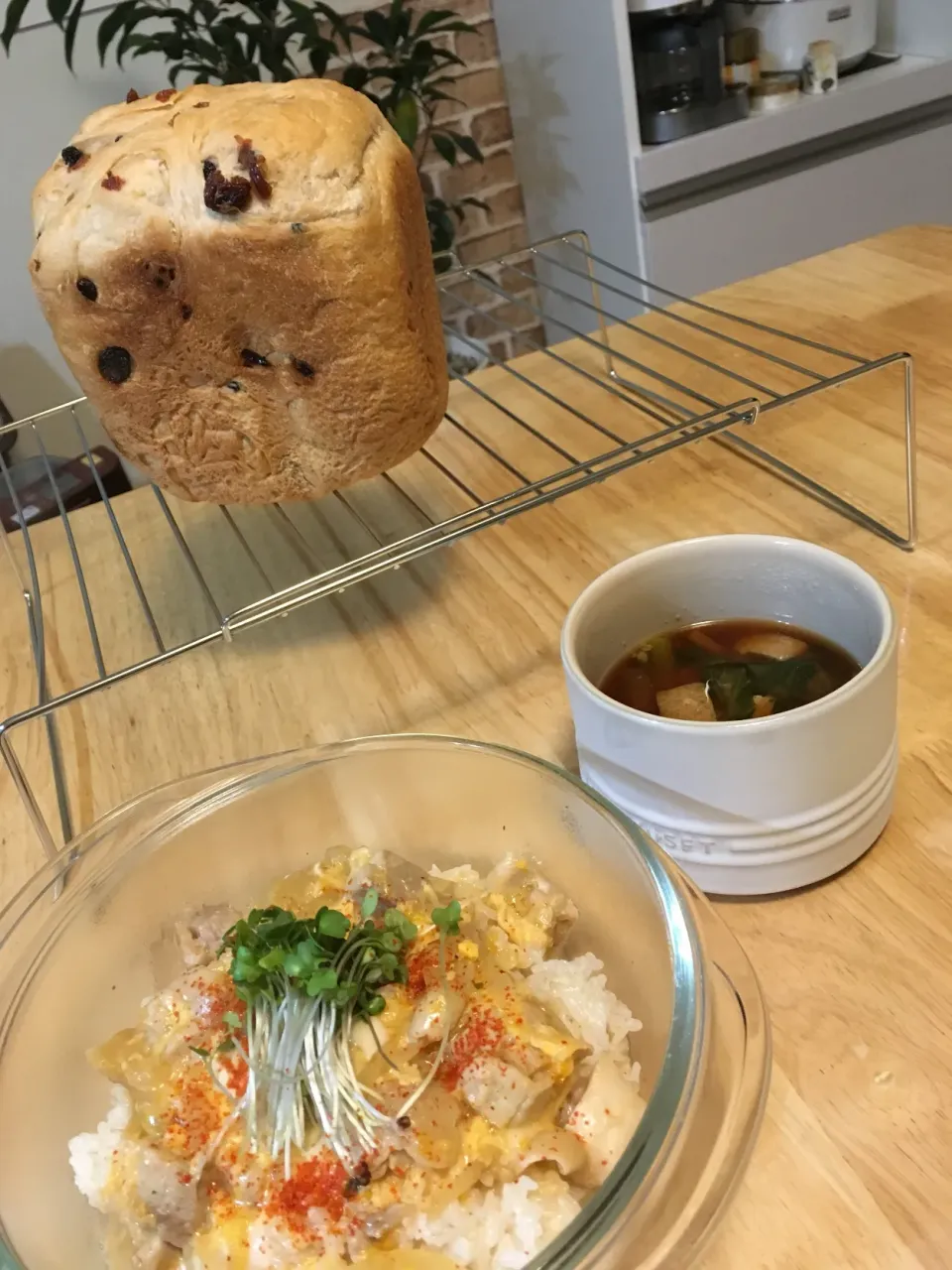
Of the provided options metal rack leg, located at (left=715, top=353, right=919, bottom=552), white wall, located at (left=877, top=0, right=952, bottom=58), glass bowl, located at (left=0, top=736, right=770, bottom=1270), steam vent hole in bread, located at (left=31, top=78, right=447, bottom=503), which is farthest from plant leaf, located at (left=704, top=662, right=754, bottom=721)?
white wall, located at (left=877, top=0, right=952, bottom=58)

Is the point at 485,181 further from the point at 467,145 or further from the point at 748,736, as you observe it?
the point at 748,736

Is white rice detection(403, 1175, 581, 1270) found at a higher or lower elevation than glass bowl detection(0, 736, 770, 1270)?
lower

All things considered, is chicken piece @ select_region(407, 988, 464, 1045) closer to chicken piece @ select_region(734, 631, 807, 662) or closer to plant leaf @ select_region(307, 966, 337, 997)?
plant leaf @ select_region(307, 966, 337, 997)

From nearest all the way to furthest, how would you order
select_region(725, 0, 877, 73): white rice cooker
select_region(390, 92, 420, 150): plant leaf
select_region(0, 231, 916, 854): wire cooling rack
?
select_region(0, 231, 916, 854): wire cooling rack < select_region(390, 92, 420, 150): plant leaf < select_region(725, 0, 877, 73): white rice cooker

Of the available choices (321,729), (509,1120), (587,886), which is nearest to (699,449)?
(321,729)

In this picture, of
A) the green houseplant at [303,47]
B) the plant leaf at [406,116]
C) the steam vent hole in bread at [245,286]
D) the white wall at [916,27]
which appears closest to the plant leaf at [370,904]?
the steam vent hole in bread at [245,286]

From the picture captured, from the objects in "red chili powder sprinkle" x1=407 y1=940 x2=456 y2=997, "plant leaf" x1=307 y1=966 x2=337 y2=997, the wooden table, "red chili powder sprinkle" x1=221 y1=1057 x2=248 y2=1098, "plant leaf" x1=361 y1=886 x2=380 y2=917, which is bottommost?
the wooden table

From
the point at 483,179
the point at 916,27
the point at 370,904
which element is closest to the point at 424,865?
the point at 370,904
